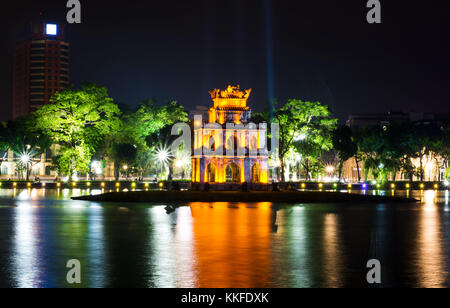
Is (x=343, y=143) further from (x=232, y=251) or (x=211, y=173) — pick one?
(x=232, y=251)

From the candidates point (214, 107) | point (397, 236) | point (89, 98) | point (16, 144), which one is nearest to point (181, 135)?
point (89, 98)

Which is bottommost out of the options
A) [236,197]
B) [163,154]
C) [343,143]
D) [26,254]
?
[26,254]

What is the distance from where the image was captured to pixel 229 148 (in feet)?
237

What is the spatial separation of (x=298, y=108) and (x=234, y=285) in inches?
3706

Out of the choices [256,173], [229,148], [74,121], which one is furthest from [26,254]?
[74,121]

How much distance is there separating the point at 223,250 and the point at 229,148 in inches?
1982

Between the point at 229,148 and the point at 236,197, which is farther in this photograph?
the point at 229,148

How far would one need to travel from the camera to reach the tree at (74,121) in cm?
9531

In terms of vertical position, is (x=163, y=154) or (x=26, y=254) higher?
(x=163, y=154)

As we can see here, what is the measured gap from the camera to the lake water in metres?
16.8

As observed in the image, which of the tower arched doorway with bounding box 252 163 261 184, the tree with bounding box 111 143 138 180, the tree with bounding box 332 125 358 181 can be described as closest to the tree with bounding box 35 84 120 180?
the tree with bounding box 111 143 138 180

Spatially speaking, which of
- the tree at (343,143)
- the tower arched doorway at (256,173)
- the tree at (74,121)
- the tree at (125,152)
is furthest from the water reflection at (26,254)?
the tree at (343,143)

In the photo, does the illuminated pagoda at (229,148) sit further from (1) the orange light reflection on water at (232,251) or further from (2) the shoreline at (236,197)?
(1) the orange light reflection on water at (232,251)

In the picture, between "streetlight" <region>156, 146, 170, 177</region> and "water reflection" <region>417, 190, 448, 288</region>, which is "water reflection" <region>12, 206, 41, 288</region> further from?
"streetlight" <region>156, 146, 170, 177</region>
